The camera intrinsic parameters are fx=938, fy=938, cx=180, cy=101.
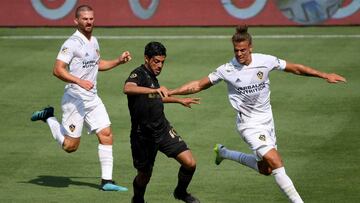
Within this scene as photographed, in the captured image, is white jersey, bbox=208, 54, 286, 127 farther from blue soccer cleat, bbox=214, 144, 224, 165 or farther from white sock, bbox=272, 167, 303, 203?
blue soccer cleat, bbox=214, 144, 224, 165

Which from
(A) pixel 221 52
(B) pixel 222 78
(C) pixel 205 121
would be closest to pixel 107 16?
(A) pixel 221 52

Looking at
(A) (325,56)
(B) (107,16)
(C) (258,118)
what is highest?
(B) (107,16)

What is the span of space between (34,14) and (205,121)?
37.1 ft

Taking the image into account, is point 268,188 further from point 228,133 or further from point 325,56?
point 325,56

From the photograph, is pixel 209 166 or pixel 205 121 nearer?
pixel 209 166

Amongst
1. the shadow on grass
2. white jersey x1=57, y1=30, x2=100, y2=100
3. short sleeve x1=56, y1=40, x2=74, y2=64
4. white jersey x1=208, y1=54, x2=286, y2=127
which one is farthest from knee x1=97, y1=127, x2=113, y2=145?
white jersey x1=208, y1=54, x2=286, y2=127

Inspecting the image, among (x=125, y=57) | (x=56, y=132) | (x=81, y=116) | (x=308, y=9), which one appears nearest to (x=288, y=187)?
(x=125, y=57)

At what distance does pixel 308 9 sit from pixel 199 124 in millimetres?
9900

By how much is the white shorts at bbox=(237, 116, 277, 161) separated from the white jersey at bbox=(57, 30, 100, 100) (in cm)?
305

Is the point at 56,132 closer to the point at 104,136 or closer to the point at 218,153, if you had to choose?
the point at 104,136

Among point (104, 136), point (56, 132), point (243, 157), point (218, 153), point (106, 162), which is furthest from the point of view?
point (56, 132)

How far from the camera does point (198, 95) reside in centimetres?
2325

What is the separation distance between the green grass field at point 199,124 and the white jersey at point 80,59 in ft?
5.39

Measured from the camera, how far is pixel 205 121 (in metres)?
21.1
